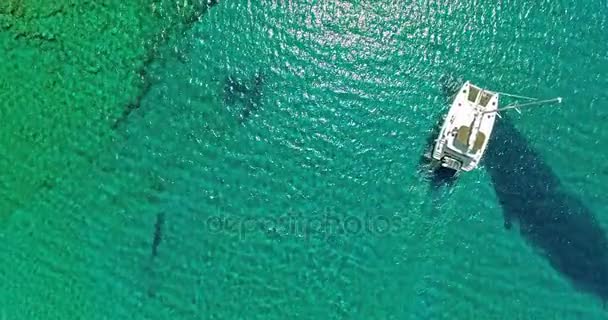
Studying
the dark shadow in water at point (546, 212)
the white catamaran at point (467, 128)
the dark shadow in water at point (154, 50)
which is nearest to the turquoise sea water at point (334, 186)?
the dark shadow in water at point (546, 212)

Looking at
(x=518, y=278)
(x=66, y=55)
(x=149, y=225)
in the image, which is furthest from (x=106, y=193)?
(x=518, y=278)

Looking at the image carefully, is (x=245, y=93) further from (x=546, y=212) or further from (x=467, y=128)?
(x=546, y=212)

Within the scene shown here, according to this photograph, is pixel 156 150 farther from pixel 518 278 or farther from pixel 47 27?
pixel 518 278

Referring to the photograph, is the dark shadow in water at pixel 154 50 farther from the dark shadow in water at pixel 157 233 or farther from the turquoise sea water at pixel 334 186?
the dark shadow in water at pixel 157 233

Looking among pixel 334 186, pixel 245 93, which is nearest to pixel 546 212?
pixel 334 186

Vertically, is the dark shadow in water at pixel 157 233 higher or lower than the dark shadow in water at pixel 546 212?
lower

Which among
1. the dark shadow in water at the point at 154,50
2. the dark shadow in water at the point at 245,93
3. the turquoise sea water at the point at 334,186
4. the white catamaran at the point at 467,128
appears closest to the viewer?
the white catamaran at the point at 467,128

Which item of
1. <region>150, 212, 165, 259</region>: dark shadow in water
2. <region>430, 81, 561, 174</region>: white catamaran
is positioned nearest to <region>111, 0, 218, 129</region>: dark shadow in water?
<region>150, 212, 165, 259</region>: dark shadow in water
